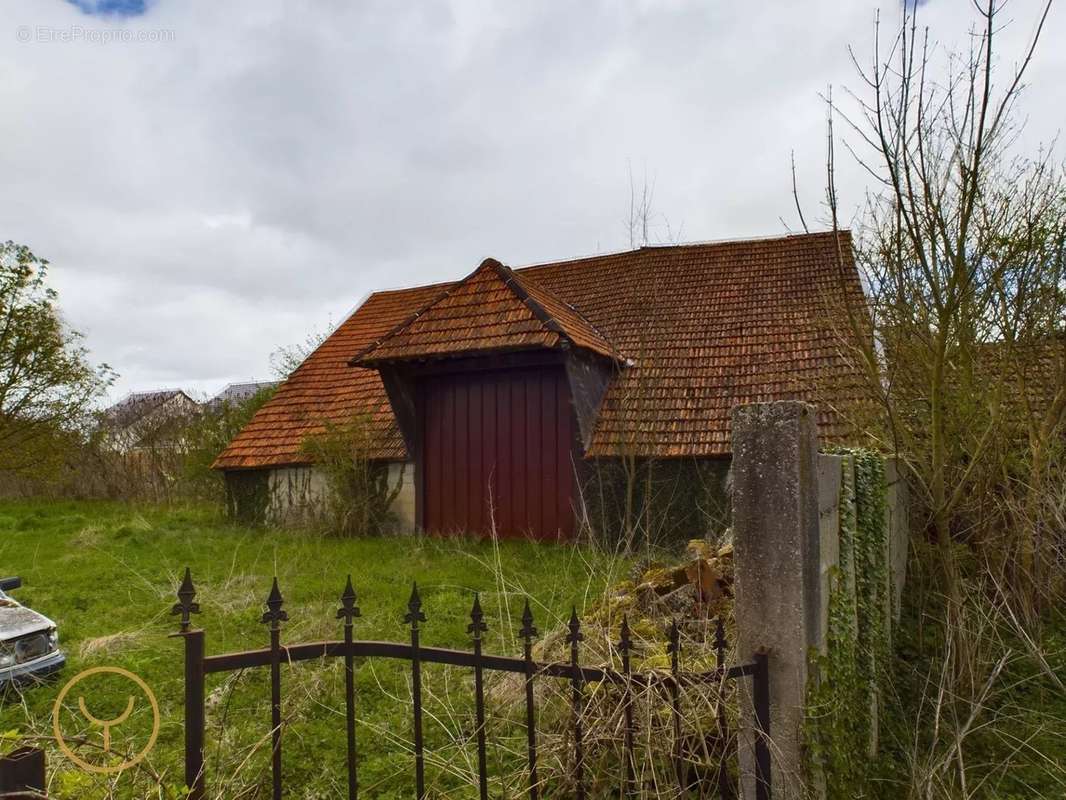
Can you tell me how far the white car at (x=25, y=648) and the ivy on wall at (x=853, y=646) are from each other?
15.4 feet

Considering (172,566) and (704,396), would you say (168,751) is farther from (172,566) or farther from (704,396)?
(704,396)

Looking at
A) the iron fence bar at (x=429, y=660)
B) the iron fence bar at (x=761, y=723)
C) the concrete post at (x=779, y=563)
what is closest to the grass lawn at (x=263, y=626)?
the iron fence bar at (x=429, y=660)

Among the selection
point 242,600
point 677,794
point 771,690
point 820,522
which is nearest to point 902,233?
point 820,522

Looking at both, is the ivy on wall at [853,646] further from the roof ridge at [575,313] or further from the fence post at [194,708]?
the roof ridge at [575,313]

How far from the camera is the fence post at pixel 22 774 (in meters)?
1.78

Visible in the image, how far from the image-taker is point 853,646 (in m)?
3.76

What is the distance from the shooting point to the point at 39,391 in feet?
52.7

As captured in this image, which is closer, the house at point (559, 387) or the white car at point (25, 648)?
the white car at point (25, 648)

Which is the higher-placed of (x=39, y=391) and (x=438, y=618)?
(x=39, y=391)

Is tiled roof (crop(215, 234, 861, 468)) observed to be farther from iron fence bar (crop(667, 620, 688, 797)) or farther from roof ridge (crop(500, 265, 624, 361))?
iron fence bar (crop(667, 620, 688, 797))

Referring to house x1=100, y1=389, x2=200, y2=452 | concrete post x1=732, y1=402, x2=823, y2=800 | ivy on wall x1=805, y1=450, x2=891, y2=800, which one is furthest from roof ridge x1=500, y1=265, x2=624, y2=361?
house x1=100, y1=389, x2=200, y2=452

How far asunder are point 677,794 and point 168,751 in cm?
273

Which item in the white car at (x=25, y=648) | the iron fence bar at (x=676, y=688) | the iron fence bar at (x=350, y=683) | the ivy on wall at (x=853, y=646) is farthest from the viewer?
→ the white car at (x=25, y=648)

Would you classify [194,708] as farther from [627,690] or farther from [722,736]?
[722,736]
